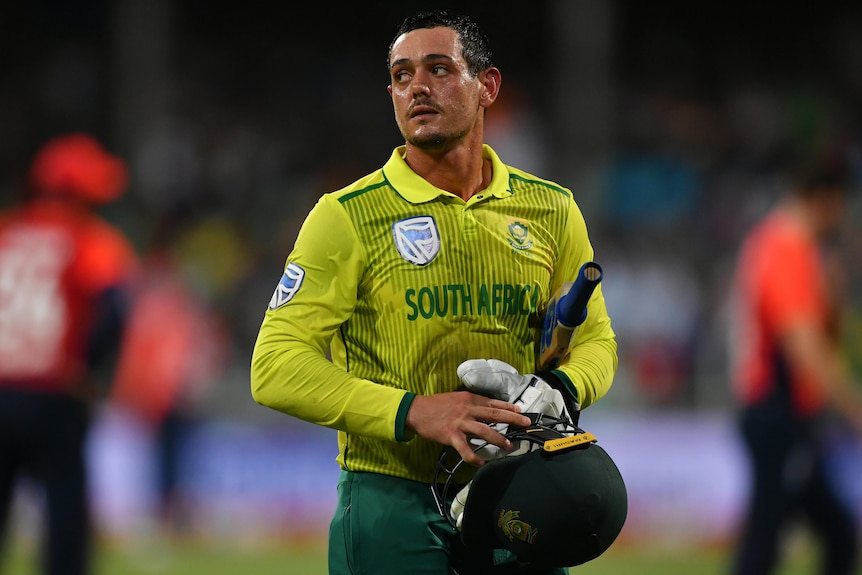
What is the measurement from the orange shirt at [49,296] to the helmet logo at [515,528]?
363 centimetres

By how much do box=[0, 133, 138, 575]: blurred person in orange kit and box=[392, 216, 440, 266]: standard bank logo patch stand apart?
3.29 m

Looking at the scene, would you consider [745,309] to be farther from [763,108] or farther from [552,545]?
[763,108]

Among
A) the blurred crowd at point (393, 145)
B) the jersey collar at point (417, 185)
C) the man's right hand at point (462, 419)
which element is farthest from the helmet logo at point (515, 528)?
the blurred crowd at point (393, 145)

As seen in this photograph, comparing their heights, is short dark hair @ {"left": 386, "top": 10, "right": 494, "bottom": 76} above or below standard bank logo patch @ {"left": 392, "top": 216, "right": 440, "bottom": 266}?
above

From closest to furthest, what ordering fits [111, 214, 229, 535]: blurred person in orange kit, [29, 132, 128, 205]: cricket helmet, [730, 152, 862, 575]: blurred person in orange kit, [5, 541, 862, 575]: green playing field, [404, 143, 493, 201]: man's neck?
1. [404, 143, 493, 201]: man's neck
2. [730, 152, 862, 575]: blurred person in orange kit
3. [29, 132, 128, 205]: cricket helmet
4. [5, 541, 862, 575]: green playing field
5. [111, 214, 229, 535]: blurred person in orange kit

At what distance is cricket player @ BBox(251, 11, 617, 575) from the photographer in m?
3.13

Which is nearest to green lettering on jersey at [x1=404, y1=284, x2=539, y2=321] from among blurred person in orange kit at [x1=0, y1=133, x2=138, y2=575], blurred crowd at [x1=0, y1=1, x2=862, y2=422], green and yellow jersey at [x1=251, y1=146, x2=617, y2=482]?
green and yellow jersey at [x1=251, y1=146, x2=617, y2=482]

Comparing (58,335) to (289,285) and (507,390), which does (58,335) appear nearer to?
(289,285)

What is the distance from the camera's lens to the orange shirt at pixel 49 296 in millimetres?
6102

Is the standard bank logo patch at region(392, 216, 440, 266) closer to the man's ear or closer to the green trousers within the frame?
the man's ear

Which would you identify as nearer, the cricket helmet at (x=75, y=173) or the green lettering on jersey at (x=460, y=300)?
the green lettering on jersey at (x=460, y=300)

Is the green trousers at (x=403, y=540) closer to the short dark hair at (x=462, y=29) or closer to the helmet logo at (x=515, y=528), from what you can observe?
the helmet logo at (x=515, y=528)

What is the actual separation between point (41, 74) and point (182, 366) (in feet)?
20.7

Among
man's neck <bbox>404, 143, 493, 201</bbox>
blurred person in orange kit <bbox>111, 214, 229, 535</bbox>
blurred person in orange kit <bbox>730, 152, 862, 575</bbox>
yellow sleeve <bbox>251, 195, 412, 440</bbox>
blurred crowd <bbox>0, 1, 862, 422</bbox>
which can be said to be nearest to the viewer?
yellow sleeve <bbox>251, 195, 412, 440</bbox>
